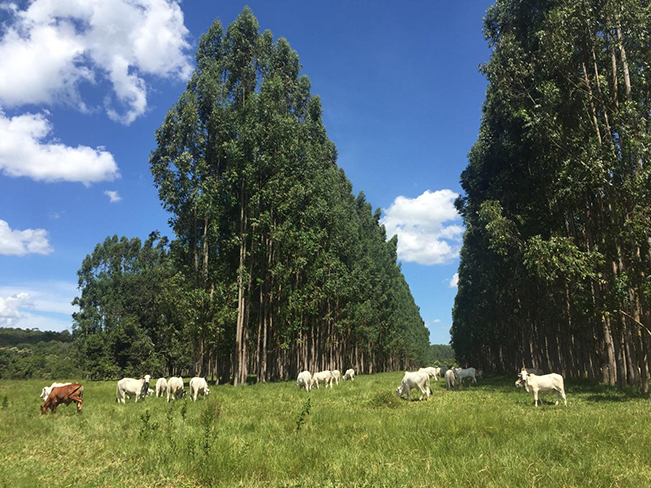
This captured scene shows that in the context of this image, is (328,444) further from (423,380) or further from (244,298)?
(244,298)

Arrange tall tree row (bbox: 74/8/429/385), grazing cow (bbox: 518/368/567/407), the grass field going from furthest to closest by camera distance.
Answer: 1. tall tree row (bbox: 74/8/429/385)
2. grazing cow (bbox: 518/368/567/407)
3. the grass field

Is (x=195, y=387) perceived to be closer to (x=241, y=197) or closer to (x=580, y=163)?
(x=241, y=197)

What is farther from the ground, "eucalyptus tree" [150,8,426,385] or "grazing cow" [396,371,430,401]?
"eucalyptus tree" [150,8,426,385]

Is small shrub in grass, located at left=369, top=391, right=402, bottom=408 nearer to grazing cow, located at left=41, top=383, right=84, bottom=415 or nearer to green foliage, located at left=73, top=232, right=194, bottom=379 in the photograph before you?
grazing cow, located at left=41, top=383, right=84, bottom=415

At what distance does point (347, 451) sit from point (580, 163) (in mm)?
16220

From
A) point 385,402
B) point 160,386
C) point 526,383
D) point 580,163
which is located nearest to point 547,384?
point 526,383

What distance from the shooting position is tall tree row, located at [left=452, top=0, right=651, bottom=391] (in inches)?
618

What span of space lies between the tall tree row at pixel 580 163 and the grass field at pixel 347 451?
6977 mm

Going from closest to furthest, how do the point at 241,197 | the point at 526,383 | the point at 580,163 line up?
the point at 526,383, the point at 580,163, the point at 241,197

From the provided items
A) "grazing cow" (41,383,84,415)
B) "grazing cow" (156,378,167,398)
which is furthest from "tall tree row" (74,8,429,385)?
"grazing cow" (41,383,84,415)

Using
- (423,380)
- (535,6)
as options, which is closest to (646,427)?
(423,380)

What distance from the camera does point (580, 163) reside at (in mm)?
16750

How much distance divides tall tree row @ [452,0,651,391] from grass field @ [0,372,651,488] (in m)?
6.98

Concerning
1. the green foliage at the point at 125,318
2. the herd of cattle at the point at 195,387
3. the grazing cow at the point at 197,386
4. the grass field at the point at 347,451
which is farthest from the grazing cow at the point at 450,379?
the green foliage at the point at 125,318
